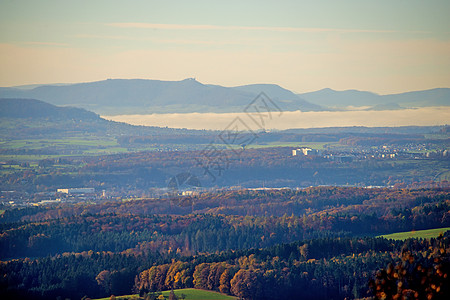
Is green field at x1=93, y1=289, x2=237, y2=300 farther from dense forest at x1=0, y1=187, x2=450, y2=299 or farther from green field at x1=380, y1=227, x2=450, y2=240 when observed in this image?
green field at x1=380, y1=227, x2=450, y2=240

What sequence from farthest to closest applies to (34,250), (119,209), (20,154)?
(20,154) < (119,209) < (34,250)

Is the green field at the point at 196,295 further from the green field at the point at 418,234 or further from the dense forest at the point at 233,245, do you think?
the green field at the point at 418,234

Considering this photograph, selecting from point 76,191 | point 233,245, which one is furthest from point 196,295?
point 76,191

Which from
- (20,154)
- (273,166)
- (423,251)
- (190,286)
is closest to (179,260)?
(190,286)

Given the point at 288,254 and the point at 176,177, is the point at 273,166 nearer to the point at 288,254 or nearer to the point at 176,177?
the point at 176,177

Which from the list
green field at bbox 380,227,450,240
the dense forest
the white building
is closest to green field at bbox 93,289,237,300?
the dense forest

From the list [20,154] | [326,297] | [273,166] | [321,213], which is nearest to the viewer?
[326,297]

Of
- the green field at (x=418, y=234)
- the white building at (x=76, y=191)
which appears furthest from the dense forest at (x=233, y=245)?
the white building at (x=76, y=191)

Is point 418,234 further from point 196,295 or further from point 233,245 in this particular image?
point 196,295

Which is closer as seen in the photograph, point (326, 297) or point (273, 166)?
point (326, 297)
